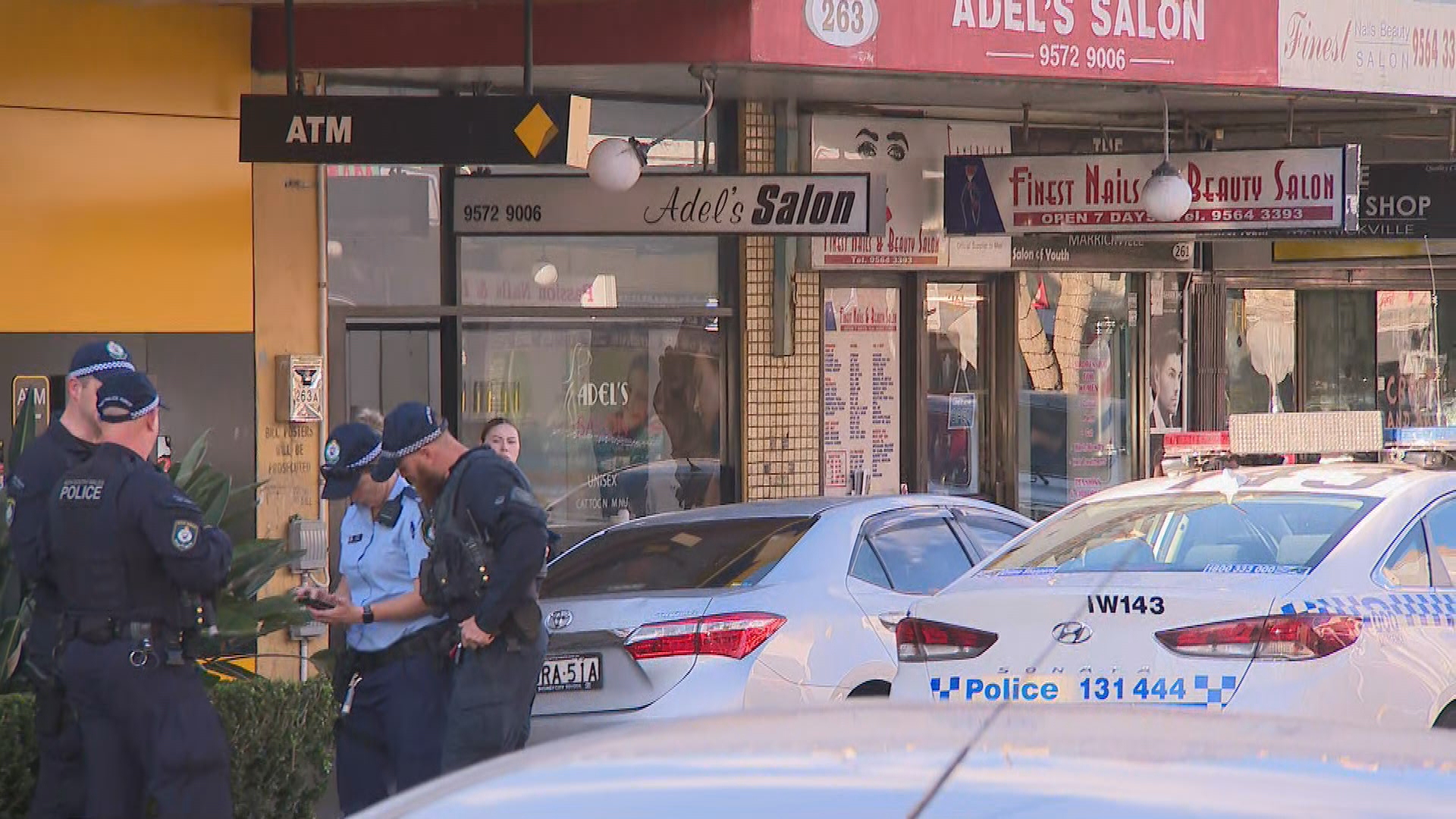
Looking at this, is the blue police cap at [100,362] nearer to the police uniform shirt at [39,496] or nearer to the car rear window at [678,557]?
the police uniform shirt at [39,496]

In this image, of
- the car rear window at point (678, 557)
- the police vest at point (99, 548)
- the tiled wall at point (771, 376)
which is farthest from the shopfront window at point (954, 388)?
the police vest at point (99, 548)

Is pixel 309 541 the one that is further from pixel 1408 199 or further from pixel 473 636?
pixel 1408 199

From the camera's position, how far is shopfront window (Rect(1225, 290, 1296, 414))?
53.4 feet

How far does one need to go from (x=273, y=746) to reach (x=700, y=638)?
163 centimetres

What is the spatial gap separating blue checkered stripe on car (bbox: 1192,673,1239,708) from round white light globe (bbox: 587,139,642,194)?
16.8 feet

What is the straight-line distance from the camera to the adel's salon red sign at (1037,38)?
10.5 metres

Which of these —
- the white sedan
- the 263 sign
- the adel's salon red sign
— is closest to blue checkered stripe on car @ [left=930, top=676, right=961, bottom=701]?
the white sedan

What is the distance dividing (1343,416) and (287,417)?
6.39 m

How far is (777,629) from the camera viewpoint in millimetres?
7355

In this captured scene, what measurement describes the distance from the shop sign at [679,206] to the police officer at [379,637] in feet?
15.3

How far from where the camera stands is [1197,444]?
12.3m

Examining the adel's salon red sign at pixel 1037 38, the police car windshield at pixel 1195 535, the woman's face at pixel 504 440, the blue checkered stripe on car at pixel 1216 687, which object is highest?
the adel's salon red sign at pixel 1037 38

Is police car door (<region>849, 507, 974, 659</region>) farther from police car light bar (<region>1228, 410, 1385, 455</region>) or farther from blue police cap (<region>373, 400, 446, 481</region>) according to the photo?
police car light bar (<region>1228, 410, 1385, 455</region>)

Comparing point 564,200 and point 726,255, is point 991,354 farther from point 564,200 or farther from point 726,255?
point 564,200
